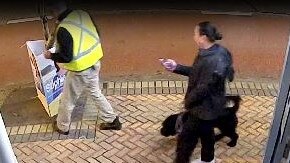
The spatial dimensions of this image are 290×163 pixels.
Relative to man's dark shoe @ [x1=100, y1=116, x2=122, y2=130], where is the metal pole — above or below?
above

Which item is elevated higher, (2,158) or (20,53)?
(2,158)

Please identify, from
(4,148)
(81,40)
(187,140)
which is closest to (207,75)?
(187,140)

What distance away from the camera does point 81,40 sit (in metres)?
4.36

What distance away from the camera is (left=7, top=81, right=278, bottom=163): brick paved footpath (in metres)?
4.62

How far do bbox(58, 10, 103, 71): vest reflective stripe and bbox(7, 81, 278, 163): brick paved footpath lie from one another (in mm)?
966

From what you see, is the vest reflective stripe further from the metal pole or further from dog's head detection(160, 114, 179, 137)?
the metal pole

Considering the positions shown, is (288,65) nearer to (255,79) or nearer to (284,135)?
(284,135)

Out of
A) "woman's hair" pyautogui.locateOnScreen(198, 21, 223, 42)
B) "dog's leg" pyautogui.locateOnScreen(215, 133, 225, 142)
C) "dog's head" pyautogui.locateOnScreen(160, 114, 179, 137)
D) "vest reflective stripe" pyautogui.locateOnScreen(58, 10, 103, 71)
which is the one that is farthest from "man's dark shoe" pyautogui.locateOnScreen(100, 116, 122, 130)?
"woman's hair" pyautogui.locateOnScreen(198, 21, 223, 42)

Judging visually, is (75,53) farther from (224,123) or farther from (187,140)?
(224,123)

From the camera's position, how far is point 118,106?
550 cm

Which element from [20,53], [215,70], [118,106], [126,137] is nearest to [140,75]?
[118,106]

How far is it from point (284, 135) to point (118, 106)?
386 cm

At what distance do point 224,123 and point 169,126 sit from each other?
70 centimetres

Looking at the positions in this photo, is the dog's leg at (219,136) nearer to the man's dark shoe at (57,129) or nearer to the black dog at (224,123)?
the black dog at (224,123)
